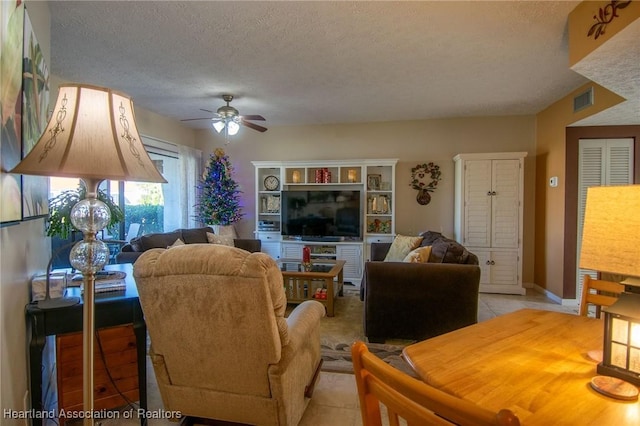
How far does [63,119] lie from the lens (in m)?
1.21

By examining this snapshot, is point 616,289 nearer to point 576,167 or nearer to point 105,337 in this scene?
point 105,337

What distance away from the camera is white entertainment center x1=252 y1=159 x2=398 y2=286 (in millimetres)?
5535

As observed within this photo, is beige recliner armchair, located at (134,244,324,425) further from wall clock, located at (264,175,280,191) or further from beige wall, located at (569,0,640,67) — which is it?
wall clock, located at (264,175,280,191)

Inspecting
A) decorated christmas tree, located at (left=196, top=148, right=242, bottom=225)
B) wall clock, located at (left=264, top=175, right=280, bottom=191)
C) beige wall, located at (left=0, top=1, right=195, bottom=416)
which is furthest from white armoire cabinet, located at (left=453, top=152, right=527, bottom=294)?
beige wall, located at (left=0, top=1, right=195, bottom=416)

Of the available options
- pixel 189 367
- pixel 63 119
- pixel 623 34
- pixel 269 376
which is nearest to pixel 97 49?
pixel 63 119

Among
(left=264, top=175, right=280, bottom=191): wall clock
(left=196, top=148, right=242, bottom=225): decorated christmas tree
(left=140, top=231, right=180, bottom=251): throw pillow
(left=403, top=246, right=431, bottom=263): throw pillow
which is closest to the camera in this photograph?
(left=403, top=246, right=431, bottom=263): throw pillow

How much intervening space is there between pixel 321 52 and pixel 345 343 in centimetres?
271

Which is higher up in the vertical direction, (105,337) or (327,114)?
(327,114)

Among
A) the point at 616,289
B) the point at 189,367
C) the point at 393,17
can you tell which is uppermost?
the point at 393,17

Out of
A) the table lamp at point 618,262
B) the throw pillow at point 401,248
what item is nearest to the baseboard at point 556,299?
the throw pillow at point 401,248

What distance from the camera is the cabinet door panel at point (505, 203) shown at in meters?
4.90

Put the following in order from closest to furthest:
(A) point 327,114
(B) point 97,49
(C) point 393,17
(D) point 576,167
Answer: (C) point 393,17, (B) point 97,49, (D) point 576,167, (A) point 327,114

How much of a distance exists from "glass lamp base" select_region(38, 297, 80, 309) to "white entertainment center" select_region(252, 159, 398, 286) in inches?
160

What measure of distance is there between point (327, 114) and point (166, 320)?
4307 mm
